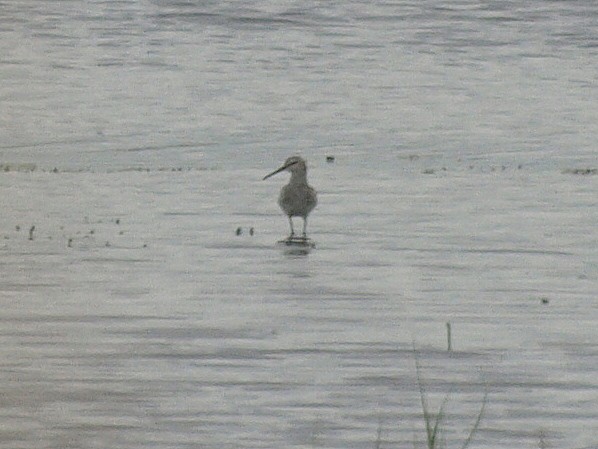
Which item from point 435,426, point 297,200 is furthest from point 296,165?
point 435,426

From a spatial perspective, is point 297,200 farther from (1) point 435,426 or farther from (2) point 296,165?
(1) point 435,426

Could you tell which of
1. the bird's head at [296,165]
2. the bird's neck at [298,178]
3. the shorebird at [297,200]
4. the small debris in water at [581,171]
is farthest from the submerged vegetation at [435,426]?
the small debris in water at [581,171]

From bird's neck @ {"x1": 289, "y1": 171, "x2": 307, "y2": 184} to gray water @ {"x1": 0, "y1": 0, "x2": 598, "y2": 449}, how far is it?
0.47 m

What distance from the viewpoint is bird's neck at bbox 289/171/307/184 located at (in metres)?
23.3

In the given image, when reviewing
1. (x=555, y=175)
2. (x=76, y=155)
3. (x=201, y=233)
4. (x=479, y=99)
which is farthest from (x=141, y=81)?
(x=201, y=233)

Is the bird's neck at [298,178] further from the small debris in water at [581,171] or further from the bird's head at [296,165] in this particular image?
the small debris in water at [581,171]

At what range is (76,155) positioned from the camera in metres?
34.0

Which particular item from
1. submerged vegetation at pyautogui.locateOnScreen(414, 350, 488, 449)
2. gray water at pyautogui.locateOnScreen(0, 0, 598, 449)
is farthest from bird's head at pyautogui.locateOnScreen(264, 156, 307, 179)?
submerged vegetation at pyautogui.locateOnScreen(414, 350, 488, 449)

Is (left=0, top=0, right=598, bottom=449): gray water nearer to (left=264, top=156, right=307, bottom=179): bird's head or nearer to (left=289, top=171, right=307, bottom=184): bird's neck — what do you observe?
(left=289, top=171, right=307, bottom=184): bird's neck

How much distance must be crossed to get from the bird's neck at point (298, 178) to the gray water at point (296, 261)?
472mm

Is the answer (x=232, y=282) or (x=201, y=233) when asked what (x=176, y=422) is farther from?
(x=201, y=233)

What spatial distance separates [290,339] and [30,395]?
8.77 ft

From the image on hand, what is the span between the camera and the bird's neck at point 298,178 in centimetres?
2333

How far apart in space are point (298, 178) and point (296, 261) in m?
3.49
